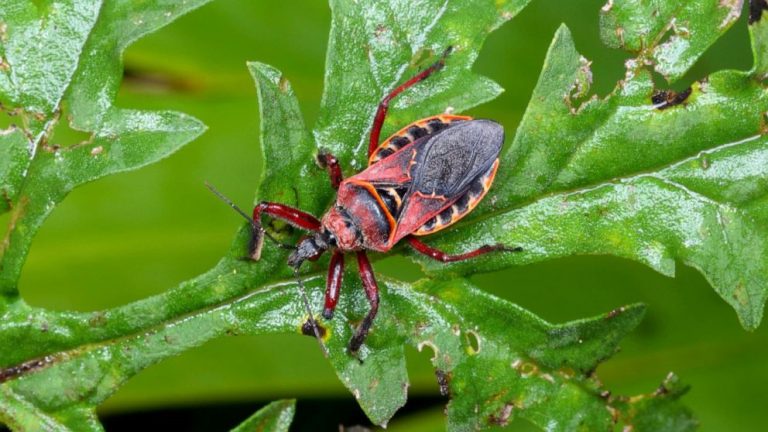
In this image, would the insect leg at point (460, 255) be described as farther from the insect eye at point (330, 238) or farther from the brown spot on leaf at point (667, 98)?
the brown spot on leaf at point (667, 98)

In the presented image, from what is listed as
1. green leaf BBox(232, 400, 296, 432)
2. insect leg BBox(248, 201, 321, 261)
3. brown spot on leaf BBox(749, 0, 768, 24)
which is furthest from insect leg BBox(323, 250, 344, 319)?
brown spot on leaf BBox(749, 0, 768, 24)

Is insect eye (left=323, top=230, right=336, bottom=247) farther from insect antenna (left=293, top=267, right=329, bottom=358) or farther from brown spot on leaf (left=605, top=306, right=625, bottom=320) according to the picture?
brown spot on leaf (left=605, top=306, right=625, bottom=320)

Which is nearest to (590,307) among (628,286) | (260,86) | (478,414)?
(628,286)

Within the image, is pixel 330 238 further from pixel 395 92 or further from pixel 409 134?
pixel 395 92

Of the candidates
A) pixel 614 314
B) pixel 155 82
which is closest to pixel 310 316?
pixel 614 314

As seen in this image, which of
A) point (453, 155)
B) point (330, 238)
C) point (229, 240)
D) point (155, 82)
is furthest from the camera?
point (155, 82)

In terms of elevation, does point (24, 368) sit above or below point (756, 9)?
below

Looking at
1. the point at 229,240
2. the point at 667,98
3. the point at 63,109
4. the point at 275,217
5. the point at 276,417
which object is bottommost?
the point at 229,240

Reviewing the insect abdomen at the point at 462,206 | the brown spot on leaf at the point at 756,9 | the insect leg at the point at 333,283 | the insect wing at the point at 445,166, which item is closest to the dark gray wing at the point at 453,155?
the insect wing at the point at 445,166
